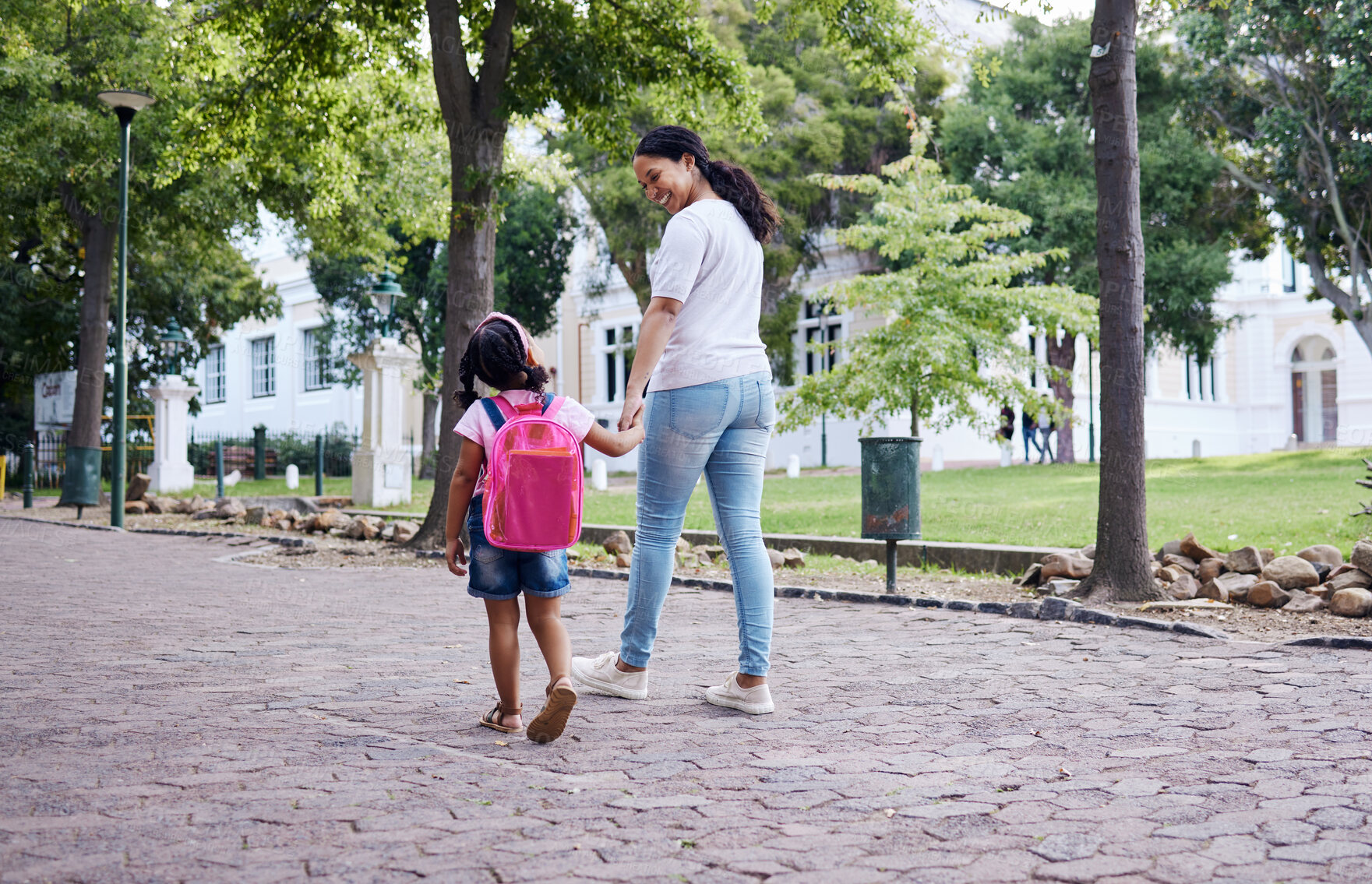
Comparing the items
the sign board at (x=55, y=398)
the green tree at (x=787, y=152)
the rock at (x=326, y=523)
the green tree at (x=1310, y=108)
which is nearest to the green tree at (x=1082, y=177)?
the green tree at (x=1310, y=108)

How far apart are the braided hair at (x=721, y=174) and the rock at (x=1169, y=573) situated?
441cm

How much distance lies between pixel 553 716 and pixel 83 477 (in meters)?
16.2

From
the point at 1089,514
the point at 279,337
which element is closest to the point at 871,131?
the point at 1089,514

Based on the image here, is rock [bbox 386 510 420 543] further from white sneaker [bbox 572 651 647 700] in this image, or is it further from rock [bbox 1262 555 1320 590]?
white sneaker [bbox 572 651 647 700]

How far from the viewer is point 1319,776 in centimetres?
346

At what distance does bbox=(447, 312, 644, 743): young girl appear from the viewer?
12.9 feet

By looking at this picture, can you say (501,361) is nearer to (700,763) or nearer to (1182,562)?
(700,763)

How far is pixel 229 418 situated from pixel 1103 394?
4558 centimetres

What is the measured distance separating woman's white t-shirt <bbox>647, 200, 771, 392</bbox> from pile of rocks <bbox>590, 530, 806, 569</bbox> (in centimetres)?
550

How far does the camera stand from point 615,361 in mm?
41656

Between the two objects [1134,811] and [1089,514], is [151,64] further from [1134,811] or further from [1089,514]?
[1134,811]

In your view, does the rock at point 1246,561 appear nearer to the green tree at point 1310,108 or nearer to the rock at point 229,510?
the rock at point 229,510

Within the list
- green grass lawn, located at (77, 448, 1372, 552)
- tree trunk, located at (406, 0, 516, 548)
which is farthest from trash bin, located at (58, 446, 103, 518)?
tree trunk, located at (406, 0, 516, 548)

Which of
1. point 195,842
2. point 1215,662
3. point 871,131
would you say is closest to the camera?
point 195,842
